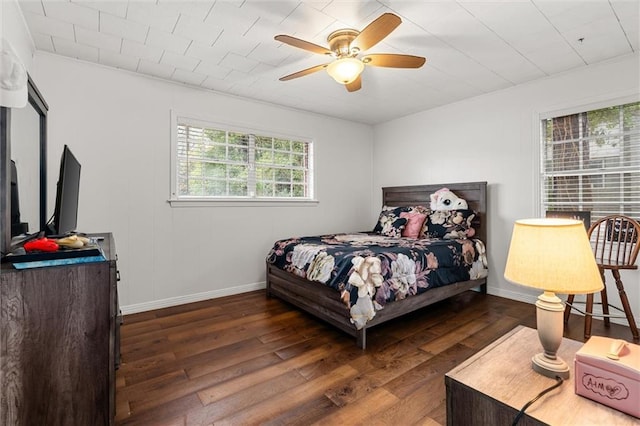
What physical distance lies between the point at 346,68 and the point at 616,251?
9.16ft

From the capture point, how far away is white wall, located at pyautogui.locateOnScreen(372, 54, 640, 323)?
2.88m

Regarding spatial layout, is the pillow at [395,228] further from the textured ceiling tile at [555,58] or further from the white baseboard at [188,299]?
the textured ceiling tile at [555,58]

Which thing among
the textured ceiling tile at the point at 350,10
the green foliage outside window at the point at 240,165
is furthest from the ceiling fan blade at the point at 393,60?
the green foliage outside window at the point at 240,165

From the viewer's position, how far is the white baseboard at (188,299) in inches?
120

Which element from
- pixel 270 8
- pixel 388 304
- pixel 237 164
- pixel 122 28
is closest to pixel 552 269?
pixel 388 304

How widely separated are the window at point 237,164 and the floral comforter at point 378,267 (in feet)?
3.28

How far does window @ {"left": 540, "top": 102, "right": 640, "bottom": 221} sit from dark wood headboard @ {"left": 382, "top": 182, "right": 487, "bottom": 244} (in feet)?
2.01

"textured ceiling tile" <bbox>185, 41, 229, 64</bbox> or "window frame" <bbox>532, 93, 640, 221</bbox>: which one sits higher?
"textured ceiling tile" <bbox>185, 41, 229, 64</bbox>

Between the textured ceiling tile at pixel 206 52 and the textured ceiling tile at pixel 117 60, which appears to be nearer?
the textured ceiling tile at pixel 206 52

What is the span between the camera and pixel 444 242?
329 cm

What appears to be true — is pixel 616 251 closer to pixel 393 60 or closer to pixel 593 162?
pixel 593 162

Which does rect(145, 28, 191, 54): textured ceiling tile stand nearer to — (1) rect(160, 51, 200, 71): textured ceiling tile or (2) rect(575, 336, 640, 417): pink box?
(1) rect(160, 51, 200, 71): textured ceiling tile

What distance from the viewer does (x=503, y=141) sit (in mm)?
3590

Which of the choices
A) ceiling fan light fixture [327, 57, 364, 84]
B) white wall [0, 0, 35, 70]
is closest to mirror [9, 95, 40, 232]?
white wall [0, 0, 35, 70]
